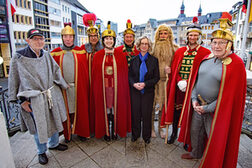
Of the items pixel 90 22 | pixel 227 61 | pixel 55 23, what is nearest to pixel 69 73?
pixel 90 22

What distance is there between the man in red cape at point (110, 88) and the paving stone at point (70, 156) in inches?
18.3

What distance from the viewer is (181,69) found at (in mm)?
2879

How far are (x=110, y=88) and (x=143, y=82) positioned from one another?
65 centimetres

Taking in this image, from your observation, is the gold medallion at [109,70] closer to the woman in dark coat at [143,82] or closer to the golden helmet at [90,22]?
the woman in dark coat at [143,82]

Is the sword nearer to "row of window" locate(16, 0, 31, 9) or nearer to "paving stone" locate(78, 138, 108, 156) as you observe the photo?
"paving stone" locate(78, 138, 108, 156)

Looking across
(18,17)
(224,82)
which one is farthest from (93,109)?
(18,17)

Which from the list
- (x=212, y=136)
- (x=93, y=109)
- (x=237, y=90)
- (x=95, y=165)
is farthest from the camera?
(x=93, y=109)

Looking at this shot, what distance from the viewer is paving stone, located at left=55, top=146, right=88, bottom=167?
2.71 meters

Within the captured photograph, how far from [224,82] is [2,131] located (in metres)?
2.87

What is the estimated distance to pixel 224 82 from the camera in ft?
6.42

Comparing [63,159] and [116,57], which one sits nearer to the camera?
[63,159]

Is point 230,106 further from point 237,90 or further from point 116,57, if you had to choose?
point 116,57

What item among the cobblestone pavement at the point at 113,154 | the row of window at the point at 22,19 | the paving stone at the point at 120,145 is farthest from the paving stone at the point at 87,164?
the row of window at the point at 22,19

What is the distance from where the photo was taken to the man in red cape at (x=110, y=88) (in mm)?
2977
